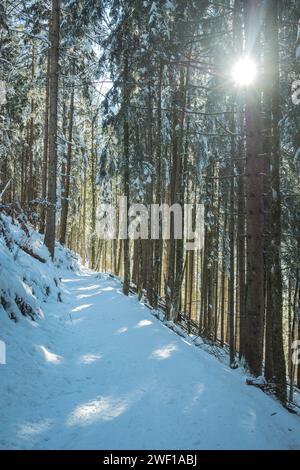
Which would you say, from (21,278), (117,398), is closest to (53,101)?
(21,278)

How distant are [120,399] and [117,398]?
0.14 ft

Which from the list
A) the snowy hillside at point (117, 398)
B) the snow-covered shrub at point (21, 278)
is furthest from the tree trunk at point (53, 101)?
the snowy hillside at point (117, 398)

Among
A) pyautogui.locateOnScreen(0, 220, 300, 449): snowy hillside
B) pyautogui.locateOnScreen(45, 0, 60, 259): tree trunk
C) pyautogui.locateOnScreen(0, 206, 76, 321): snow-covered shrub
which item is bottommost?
pyautogui.locateOnScreen(0, 220, 300, 449): snowy hillside

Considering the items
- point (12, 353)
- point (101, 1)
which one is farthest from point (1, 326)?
point (101, 1)

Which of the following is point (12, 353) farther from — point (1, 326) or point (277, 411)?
point (277, 411)

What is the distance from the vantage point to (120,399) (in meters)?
3.59

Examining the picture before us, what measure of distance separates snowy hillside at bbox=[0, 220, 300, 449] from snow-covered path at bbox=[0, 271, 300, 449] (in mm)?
10

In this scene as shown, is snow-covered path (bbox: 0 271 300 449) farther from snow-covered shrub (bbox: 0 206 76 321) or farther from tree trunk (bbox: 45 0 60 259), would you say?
tree trunk (bbox: 45 0 60 259)

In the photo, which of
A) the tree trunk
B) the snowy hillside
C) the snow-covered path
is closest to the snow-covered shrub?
the snowy hillside

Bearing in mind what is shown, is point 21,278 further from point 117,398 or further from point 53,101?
point 53,101

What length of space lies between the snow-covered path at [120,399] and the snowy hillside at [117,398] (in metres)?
0.01

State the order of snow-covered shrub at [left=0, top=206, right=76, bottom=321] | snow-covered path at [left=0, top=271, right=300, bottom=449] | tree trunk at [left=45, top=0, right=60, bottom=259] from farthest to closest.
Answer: tree trunk at [left=45, top=0, right=60, bottom=259], snow-covered shrub at [left=0, top=206, right=76, bottom=321], snow-covered path at [left=0, top=271, right=300, bottom=449]

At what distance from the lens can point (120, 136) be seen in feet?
36.4

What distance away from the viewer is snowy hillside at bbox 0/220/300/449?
9.48 feet
